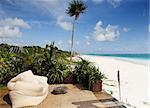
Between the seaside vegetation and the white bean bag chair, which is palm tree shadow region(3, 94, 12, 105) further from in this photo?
the seaside vegetation

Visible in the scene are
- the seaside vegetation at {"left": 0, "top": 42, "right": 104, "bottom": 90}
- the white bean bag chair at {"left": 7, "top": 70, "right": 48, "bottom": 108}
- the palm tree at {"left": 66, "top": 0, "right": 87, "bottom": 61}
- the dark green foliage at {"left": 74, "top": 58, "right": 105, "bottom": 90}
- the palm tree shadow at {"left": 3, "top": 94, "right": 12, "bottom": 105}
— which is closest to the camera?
the white bean bag chair at {"left": 7, "top": 70, "right": 48, "bottom": 108}

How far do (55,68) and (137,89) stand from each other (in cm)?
223

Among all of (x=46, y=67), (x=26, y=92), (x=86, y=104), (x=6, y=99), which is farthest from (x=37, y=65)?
(x=86, y=104)

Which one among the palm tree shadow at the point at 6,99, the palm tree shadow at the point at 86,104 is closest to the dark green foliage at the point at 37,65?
the palm tree shadow at the point at 6,99

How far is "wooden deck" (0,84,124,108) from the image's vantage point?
338 cm

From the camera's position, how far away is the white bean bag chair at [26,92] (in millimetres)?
3342

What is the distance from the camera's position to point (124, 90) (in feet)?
17.4

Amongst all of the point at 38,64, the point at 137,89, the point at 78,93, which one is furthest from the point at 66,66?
the point at 137,89

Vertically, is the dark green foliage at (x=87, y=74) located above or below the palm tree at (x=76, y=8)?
below

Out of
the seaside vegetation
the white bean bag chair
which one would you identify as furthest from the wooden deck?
the seaside vegetation

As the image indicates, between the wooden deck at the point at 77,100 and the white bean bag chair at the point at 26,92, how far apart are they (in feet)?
0.44

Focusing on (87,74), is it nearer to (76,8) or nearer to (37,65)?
(37,65)

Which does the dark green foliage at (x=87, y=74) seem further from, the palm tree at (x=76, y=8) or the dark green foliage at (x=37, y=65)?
the palm tree at (x=76, y=8)

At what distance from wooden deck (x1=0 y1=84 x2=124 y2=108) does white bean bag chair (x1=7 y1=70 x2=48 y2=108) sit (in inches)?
5.3
